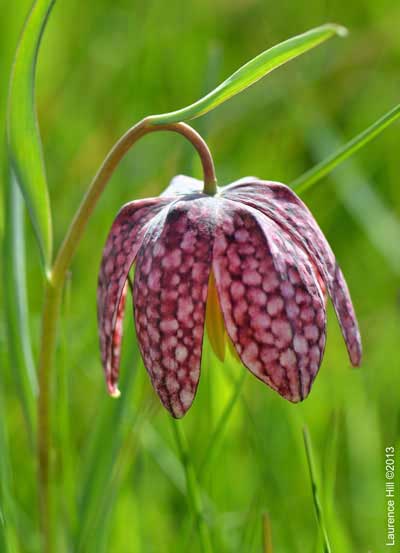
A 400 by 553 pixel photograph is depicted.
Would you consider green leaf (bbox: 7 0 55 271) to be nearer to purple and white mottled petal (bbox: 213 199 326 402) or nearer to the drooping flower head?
the drooping flower head

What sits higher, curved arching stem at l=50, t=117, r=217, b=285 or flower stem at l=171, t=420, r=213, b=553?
curved arching stem at l=50, t=117, r=217, b=285

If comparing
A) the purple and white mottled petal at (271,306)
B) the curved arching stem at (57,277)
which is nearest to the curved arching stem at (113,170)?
the curved arching stem at (57,277)

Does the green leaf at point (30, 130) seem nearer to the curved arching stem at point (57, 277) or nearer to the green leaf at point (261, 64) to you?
the curved arching stem at point (57, 277)

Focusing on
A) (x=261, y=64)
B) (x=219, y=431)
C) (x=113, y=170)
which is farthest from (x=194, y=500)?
(x=261, y=64)

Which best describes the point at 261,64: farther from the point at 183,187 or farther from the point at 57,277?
the point at 57,277

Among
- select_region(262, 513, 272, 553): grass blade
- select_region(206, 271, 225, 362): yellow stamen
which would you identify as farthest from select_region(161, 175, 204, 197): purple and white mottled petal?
select_region(262, 513, 272, 553): grass blade

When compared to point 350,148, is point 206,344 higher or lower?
lower
